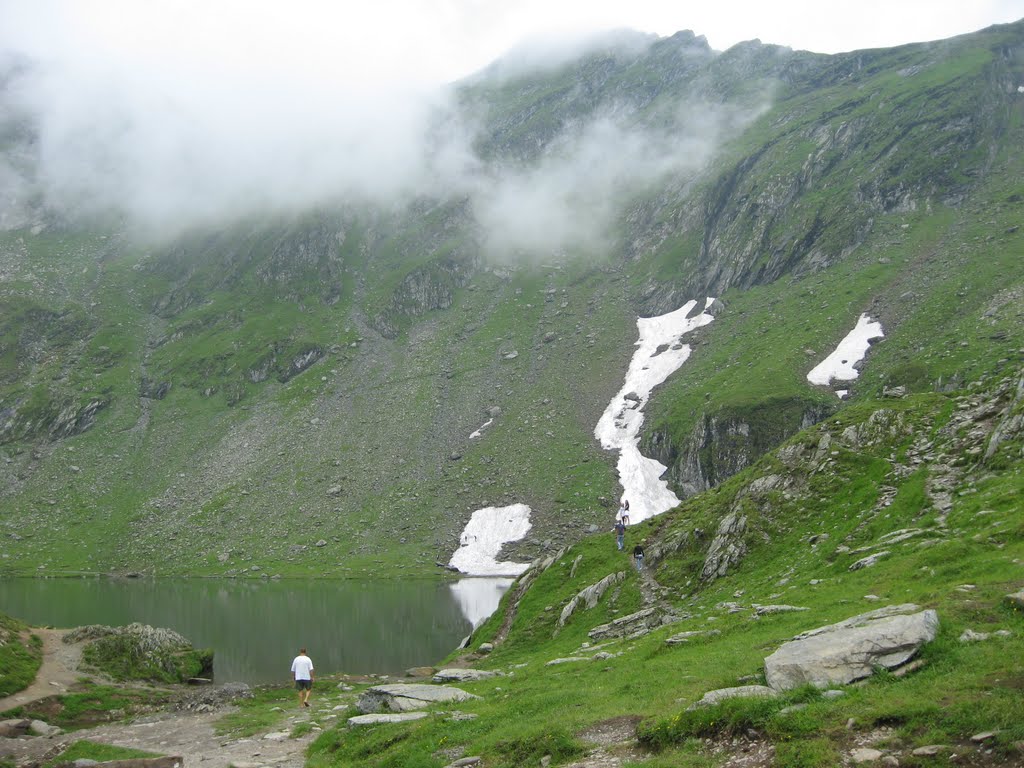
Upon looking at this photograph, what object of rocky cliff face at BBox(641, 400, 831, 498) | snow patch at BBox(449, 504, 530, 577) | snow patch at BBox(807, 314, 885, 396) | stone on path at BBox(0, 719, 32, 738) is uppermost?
snow patch at BBox(807, 314, 885, 396)

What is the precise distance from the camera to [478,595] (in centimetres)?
9262

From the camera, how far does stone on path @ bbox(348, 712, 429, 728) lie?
2175 centimetres

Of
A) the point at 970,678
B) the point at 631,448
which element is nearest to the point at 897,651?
the point at 970,678

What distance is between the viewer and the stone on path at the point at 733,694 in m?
15.1

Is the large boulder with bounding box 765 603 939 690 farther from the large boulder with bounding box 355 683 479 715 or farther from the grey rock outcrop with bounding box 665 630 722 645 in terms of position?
the large boulder with bounding box 355 683 479 715

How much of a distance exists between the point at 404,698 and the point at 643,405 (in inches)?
5196

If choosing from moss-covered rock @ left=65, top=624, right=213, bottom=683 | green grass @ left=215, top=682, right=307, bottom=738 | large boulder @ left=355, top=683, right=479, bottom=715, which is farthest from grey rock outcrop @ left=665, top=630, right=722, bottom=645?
moss-covered rock @ left=65, top=624, right=213, bottom=683

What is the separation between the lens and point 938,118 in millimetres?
185750

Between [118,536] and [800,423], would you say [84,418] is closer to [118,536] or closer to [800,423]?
[118,536]

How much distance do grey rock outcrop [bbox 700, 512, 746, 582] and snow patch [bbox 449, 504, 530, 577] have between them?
7139cm

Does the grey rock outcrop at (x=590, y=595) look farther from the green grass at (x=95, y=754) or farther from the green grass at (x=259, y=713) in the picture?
the green grass at (x=95, y=754)

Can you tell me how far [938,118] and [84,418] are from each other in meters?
253

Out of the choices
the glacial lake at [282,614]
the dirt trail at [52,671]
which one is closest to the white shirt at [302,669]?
the dirt trail at [52,671]

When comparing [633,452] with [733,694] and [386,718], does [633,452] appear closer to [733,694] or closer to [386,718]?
[386,718]
